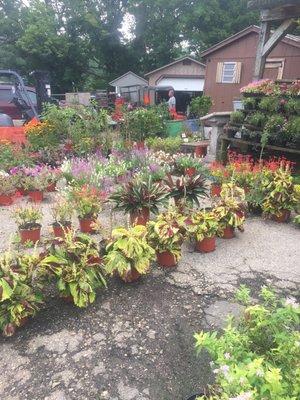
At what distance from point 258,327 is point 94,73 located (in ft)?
110

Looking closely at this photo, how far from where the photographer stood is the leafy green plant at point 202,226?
449 centimetres

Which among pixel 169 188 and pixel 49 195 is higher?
pixel 169 188

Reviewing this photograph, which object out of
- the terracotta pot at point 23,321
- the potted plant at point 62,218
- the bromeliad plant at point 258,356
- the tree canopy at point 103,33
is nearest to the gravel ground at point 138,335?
the terracotta pot at point 23,321

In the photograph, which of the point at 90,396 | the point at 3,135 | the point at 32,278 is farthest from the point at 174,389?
the point at 3,135


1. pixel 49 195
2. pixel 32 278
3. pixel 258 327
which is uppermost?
pixel 258 327


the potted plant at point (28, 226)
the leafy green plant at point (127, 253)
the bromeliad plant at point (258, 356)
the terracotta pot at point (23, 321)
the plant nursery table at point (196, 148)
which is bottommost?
the plant nursery table at point (196, 148)

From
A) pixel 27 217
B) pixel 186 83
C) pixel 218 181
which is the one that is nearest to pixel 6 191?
pixel 27 217

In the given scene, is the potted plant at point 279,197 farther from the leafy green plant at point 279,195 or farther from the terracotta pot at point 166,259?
the terracotta pot at point 166,259

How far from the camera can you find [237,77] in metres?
19.0

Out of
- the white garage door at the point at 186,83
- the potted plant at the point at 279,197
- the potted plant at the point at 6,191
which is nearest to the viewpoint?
the potted plant at the point at 279,197

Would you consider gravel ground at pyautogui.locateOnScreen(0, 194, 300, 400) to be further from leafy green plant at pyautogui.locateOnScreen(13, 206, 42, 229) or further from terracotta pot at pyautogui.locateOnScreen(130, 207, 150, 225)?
leafy green plant at pyautogui.locateOnScreen(13, 206, 42, 229)

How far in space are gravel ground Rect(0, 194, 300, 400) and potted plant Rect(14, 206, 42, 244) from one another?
1432mm

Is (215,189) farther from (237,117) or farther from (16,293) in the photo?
(16,293)

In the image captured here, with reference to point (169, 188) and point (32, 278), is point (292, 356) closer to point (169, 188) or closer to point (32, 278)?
point (32, 278)
